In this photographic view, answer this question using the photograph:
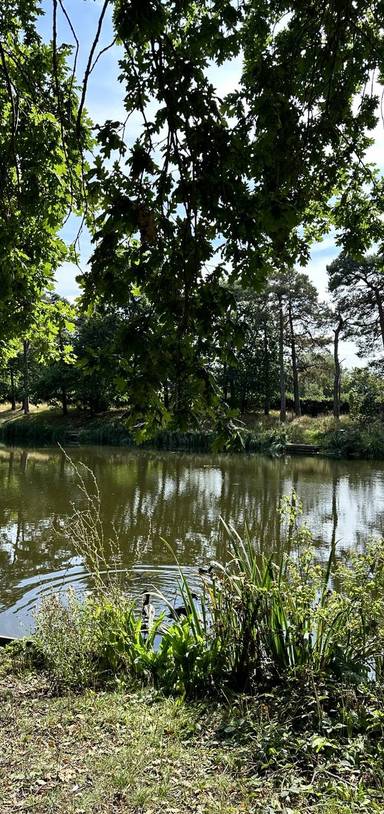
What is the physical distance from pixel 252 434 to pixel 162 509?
16.6 m

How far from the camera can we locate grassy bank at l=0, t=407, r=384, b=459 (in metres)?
27.3

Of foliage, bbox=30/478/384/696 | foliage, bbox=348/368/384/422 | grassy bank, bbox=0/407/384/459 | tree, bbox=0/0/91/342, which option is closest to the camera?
foliage, bbox=30/478/384/696

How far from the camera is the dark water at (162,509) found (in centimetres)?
828

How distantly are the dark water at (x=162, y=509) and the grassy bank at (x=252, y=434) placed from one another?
2.07 m

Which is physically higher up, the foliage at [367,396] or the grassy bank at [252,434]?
the foliage at [367,396]

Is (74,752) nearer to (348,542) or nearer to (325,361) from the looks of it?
(348,542)

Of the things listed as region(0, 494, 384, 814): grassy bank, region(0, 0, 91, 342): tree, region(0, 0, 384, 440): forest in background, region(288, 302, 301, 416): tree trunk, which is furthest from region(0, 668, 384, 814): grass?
region(288, 302, 301, 416): tree trunk

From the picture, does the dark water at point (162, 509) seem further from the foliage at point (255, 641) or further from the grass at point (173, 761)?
the grass at point (173, 761)

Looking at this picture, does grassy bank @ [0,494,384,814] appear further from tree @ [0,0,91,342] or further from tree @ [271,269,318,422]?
tree @ [271,269,318,422]

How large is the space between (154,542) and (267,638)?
262 inches

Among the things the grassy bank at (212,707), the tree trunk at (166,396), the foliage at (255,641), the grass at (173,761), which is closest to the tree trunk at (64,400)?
the grassy bank at (212,707)

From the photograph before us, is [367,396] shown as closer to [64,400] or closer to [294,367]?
[294,367]

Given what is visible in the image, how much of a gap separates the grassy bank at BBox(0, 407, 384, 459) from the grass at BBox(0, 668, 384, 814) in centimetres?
1951

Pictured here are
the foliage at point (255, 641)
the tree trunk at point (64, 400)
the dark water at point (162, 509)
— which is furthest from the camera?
the tree trunk at point (64, 400)
